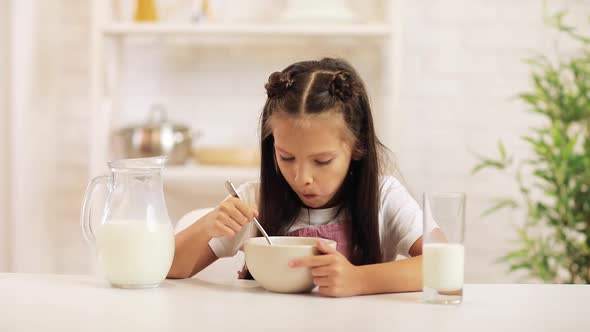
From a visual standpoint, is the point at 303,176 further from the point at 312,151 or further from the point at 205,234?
the point at 205,234

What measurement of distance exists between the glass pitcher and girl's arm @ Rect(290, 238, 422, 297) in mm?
198

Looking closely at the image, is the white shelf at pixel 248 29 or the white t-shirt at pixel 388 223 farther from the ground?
the white shelf at pixel 248 29

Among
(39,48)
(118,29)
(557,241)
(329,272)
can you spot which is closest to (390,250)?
(329,272)

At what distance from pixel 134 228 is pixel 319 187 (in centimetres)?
35

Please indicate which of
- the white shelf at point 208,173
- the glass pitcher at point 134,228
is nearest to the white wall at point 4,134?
the white shelf at point 208,173

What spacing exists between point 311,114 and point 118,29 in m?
1.75

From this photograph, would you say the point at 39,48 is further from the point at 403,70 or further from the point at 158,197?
the point at 158,197

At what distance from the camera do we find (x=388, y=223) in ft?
5.14

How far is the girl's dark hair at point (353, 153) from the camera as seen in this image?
145 cm

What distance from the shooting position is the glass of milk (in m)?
1.08

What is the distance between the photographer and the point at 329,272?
1.16 m

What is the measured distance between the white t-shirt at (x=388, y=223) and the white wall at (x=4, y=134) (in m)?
1.77

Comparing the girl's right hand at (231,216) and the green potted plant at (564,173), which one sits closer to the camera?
the girl's right hand at (231,216)

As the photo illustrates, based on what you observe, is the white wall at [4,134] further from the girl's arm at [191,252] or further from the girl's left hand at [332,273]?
the girl's left hand at [332,273]
